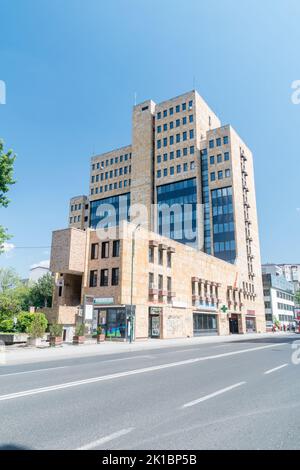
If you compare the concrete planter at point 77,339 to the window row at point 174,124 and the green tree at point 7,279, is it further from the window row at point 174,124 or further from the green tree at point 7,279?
the window row at point 174,124

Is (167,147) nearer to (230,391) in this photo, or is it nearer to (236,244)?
(236,244)

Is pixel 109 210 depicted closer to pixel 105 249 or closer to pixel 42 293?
pixel 42 293

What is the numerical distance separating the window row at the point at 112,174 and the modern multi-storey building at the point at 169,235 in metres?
0.31

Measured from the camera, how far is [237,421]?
5289 mm

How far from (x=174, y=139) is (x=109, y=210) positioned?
23.5 m

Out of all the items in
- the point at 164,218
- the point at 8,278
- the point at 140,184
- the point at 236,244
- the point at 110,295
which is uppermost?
the point at 140,184

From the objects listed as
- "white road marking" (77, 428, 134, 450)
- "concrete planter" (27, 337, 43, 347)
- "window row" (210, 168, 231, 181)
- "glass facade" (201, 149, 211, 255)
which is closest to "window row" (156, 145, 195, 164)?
"glass facade" (201, 149, 211, 255)

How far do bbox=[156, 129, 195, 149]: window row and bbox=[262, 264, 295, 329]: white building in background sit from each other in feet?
139

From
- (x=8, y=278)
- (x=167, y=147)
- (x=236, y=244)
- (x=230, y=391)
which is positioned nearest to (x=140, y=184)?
(x=167, y=147)

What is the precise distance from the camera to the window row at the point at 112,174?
82250mm

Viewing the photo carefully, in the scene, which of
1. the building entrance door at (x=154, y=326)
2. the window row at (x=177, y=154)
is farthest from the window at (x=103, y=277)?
the window row at (x=177, y=154)

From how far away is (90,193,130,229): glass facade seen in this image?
80438 mm
